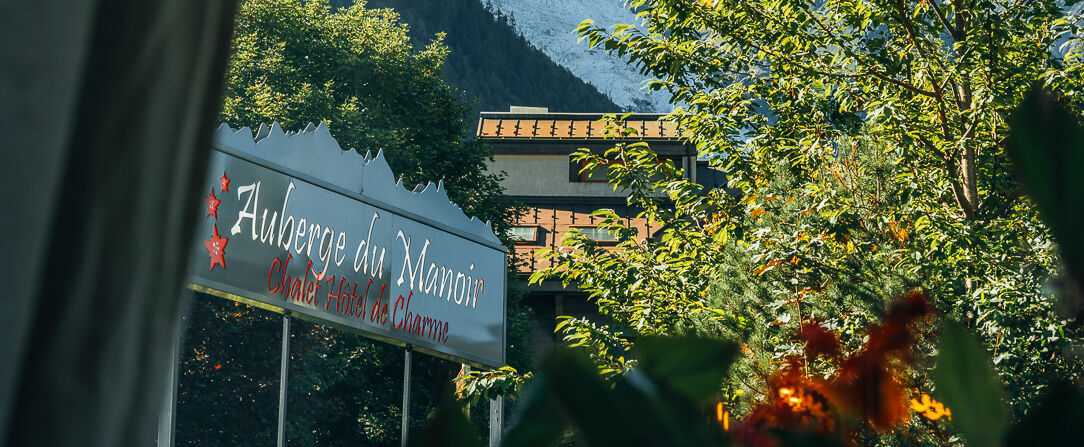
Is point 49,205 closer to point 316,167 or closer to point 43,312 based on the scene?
point 43,312

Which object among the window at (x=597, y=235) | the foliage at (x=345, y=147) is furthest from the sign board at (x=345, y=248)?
the window at (x=597, y=235)

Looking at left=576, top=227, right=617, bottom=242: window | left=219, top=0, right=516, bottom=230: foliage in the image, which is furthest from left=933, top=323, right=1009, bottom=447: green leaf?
left=576, top=227, right=617, bottom=242: window

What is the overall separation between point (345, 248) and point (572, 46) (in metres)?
97.2

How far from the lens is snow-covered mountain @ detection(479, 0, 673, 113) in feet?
323

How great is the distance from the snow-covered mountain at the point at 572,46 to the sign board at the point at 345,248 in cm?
8990

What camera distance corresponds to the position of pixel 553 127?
26016 mm

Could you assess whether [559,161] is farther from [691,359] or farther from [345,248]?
[691,359]

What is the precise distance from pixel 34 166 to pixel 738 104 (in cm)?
713

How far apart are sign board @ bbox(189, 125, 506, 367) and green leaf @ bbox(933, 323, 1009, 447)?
466 centimetres

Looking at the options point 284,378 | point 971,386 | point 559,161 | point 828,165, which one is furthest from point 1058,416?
point 559,161

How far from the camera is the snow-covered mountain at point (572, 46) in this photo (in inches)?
3873

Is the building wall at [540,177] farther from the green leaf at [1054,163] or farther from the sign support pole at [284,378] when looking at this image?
the green leaf at [1054,163]

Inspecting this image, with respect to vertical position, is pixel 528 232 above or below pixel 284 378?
above

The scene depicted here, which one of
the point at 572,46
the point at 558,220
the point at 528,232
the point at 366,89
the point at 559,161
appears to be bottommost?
the point at 528,232
